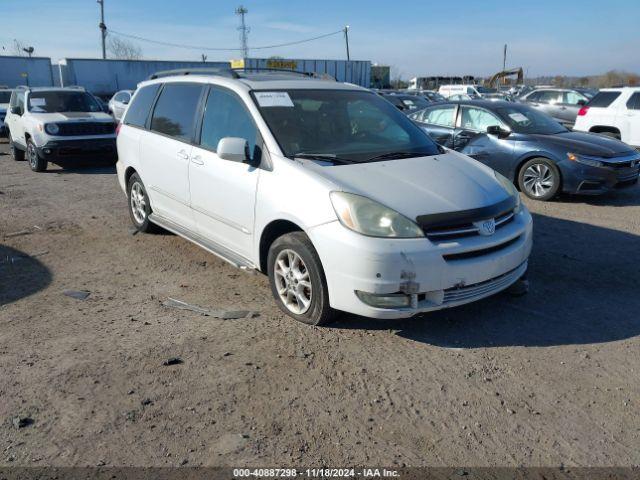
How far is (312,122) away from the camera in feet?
14.9

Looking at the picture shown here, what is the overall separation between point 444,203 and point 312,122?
147 cm

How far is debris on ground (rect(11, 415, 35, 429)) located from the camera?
289 cm

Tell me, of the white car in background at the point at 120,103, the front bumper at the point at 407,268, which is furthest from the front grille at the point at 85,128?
the white car in background at the point at 120,103

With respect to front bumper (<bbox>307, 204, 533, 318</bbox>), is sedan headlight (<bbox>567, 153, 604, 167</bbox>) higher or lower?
higher

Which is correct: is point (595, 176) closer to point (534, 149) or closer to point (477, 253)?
point (534, 149)

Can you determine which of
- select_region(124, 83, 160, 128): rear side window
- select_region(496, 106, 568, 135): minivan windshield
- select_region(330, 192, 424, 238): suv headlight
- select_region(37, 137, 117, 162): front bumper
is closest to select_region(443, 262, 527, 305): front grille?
select_region(330, 192, 424, 238): suv headlight

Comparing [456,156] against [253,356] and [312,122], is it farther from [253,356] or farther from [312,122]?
[253,356]

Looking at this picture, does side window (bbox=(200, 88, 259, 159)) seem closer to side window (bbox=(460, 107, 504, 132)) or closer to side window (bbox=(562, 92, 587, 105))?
side window (bbox=(460, 107, 504, 132))

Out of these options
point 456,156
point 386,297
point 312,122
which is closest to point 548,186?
point 456,156

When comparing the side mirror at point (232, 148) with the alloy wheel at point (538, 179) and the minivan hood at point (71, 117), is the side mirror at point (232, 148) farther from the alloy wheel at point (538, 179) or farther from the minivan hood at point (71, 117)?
the minivan hood at point (71, 117)

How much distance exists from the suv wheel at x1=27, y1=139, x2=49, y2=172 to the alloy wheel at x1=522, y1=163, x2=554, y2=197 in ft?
31.3

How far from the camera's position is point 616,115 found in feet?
40.4

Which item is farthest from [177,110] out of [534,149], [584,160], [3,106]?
[3,106]

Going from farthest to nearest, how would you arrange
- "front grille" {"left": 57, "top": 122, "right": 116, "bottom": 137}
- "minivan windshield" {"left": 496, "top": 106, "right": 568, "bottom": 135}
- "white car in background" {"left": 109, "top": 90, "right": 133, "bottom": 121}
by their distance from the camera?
"white car in background" {"left": 109, "top": 90, "right": 133, "bottom": 121}
"front grille" {"left": 57, "top": 122, "right": 116, "bottom": 137}
"minivan windshield" {"left": 496, "top": 106, "right": 568, "bottom": 135}
